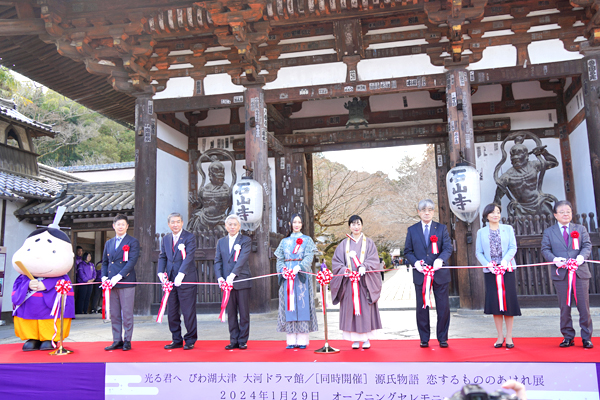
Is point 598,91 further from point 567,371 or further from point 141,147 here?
point 141,147

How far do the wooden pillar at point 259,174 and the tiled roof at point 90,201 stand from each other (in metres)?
3.94

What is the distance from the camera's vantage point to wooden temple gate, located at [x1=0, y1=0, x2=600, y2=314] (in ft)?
23.0

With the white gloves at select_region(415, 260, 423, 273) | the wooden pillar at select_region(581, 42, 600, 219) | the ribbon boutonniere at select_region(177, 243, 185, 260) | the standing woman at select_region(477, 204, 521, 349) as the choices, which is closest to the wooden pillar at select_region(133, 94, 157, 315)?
the ribbon boutonniere at select_region(177, 243, 185, 260)

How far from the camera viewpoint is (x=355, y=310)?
4.54 metres

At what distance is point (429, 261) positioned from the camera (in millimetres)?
4656

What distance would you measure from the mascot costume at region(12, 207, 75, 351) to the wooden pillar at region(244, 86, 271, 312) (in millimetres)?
2944

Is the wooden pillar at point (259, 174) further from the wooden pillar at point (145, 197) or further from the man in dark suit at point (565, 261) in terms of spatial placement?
the man in dark suit at point (565, 261)

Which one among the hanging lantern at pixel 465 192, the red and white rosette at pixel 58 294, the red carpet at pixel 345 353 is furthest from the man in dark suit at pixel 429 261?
the red and white rosette at pixel 58 294

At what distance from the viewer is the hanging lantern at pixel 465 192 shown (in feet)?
22.3

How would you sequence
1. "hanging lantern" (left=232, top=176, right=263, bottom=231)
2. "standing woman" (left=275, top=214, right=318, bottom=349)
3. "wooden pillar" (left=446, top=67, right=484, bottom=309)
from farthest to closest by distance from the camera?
"hanging lantern" (left=232, top=176, right=263, bottom=231)
"wooden pillar" (left=446, top=67, right=484, bottom=309)
"standing woman" (left=275, top=214, right=318, bottom=349)

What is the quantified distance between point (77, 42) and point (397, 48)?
17.0ft

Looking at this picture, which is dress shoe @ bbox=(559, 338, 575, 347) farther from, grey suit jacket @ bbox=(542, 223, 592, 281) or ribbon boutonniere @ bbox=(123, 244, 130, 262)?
ribbon boutonniere @ bbox=(123, 244, 130, 262)

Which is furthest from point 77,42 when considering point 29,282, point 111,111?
point 29,282

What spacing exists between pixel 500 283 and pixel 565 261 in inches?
24.3
